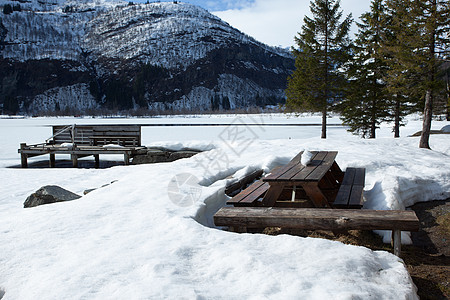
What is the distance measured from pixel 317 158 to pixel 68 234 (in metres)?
4.38

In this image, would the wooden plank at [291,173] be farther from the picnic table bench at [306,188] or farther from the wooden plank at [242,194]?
the wooden plank at [242,194]

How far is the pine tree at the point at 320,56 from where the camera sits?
837 inches

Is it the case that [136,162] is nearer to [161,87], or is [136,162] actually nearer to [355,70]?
[355,70]

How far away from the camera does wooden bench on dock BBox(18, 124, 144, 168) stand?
15.7m

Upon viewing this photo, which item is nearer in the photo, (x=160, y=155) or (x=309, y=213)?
(x=309, y=213)

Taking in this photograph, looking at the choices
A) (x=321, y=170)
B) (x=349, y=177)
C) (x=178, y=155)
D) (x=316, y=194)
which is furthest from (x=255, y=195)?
(x=178, y=155)

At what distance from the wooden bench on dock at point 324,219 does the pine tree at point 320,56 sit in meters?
17.8

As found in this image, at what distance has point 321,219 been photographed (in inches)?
161

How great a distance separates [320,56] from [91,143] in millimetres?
14408

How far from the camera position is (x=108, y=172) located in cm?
1262

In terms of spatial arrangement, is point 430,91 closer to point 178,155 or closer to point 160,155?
point 178,155

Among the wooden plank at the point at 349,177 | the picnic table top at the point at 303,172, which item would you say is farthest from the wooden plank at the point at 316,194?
the wooden plank at the point at 349,177

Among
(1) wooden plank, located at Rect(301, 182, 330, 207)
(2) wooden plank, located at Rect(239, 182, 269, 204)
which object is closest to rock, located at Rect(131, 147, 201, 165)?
(2) wooden plank, located at Rect(239, 182, 269, 204)

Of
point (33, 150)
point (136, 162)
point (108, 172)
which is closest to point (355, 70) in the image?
point (136, 162)
